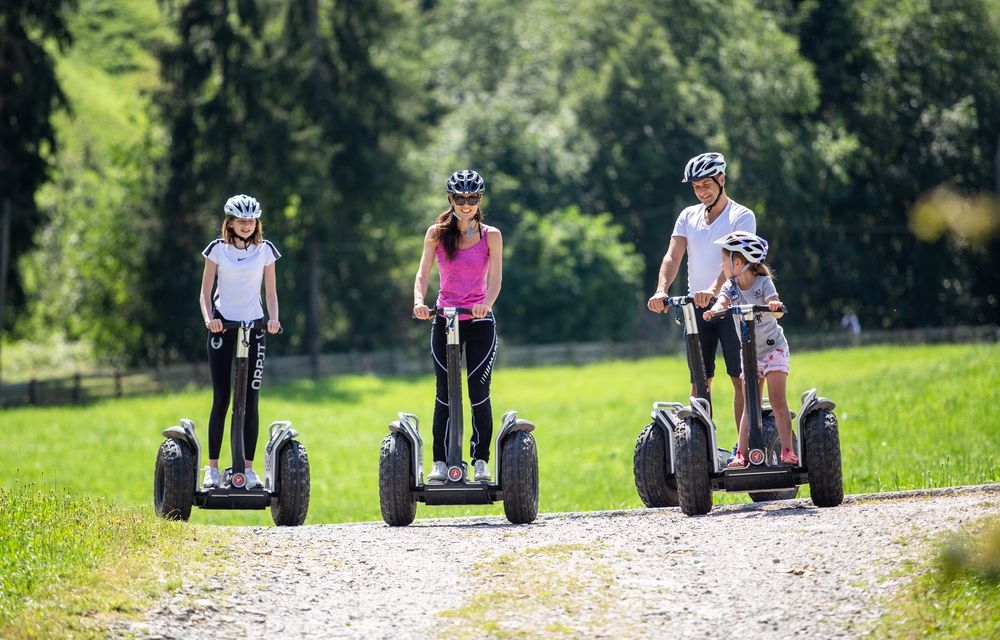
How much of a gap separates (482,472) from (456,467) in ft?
0.63

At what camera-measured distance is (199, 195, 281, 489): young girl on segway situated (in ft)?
34.7

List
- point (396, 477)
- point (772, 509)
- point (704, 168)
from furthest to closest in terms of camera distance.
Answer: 1. point (704, 168)
2. point (396, 477)
3. point (772, 509)

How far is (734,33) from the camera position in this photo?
189 feet

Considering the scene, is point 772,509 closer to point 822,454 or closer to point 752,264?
point 822,454

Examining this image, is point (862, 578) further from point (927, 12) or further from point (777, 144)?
point (927, 12)

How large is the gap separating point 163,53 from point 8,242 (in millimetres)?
9260

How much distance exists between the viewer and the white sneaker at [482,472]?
10.1 m

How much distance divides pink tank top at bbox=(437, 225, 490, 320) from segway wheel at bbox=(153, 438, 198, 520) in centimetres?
209

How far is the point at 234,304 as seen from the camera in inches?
417

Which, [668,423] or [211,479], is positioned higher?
[668,423]

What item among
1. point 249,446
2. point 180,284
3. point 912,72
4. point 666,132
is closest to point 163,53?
point 180,284

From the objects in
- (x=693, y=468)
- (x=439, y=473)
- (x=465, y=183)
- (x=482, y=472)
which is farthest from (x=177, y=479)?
(x=693, y=468)

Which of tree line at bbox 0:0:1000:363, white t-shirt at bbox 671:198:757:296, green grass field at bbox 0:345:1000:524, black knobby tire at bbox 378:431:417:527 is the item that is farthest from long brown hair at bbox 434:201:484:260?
tree line at bbox 0:0:1000:363

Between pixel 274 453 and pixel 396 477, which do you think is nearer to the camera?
pixel 396 477
